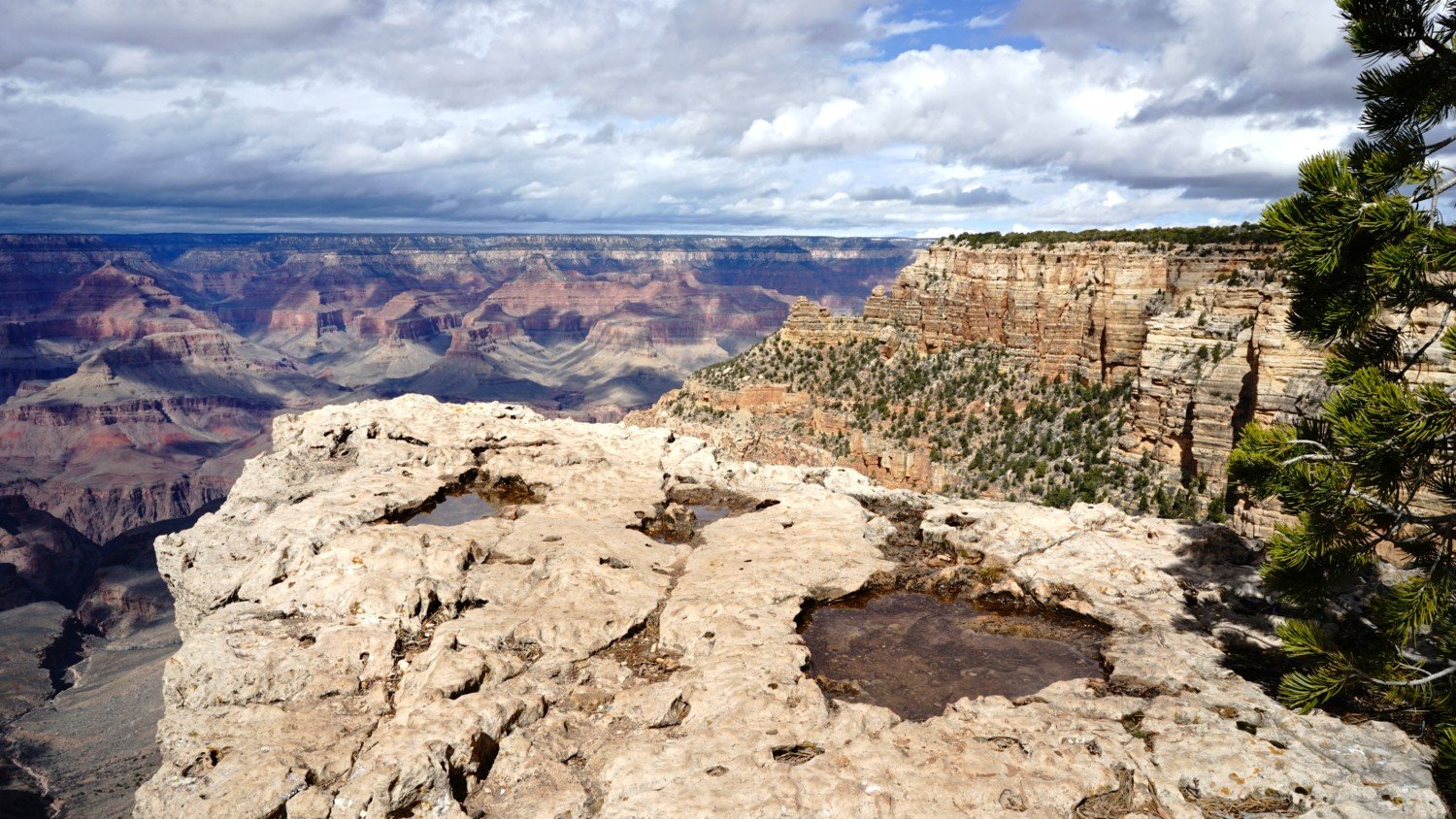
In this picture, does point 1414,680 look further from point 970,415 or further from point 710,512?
point 970,415

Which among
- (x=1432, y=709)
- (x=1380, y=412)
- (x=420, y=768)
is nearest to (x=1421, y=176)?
(x=1380, y=412)

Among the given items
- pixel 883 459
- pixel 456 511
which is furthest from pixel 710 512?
pixel 883 459

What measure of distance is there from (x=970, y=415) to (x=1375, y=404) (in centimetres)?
5052

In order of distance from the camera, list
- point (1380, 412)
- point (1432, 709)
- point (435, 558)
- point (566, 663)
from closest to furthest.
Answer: point (1380, 412)
point (1432, 709)
point (566, 663)
point (435, 558)

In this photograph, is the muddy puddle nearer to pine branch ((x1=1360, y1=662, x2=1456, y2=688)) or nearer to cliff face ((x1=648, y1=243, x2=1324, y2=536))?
pine branch ((x1=1360, y1=662, x2=1456, y2=688))

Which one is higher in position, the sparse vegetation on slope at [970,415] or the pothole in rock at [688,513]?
the pothole in rock at [688,513]

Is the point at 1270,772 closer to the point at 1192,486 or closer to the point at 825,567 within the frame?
the point at 825,567

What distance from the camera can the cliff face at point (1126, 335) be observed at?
40938 millimetres

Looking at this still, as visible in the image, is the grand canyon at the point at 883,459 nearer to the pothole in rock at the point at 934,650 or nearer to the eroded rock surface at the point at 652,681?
the eroded rock surface at the point at 652,681

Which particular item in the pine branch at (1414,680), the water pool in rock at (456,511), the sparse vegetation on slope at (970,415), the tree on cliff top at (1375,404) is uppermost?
the tree on cliff top at (1375,404)

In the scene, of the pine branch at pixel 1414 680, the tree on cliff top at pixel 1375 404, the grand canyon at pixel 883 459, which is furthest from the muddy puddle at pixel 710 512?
the pine branch at pixel 1414 680

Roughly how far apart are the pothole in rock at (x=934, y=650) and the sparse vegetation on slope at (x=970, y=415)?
3175 centimetres

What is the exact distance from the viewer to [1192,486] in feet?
143

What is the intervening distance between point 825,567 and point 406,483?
1062 cm
